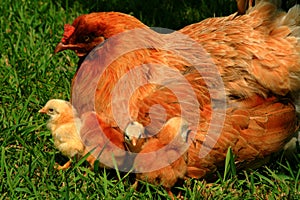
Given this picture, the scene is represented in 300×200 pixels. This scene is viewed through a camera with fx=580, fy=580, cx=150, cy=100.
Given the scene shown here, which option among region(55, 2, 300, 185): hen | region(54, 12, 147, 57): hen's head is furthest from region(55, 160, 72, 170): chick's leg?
region(54, 12, 147, 57): hen's head

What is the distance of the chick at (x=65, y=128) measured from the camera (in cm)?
373

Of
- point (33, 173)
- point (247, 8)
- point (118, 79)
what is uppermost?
point (247, 8)

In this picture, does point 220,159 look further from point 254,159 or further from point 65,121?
point 65,121

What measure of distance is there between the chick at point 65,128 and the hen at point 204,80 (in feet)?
0.32

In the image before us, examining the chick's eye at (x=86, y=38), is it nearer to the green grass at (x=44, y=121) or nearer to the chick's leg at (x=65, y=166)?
the green grass at (x=44, y=121)

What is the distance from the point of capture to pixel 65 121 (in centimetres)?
384

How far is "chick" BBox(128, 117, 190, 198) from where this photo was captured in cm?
347

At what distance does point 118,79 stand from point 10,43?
65.8 inches

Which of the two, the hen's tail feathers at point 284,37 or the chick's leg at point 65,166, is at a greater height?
the hen's tail feathers at point 284,37

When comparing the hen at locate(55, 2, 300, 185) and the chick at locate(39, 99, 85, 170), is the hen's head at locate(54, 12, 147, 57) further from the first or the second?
the chick at locate(39, 99, 85, 170)

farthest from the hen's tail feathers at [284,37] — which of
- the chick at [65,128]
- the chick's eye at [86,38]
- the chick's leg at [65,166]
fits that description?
the chick's leg at [65,166]

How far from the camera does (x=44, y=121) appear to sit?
167 inches

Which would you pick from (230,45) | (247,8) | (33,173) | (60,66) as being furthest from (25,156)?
(247,8)

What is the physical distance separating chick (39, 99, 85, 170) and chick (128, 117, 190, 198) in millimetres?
456
